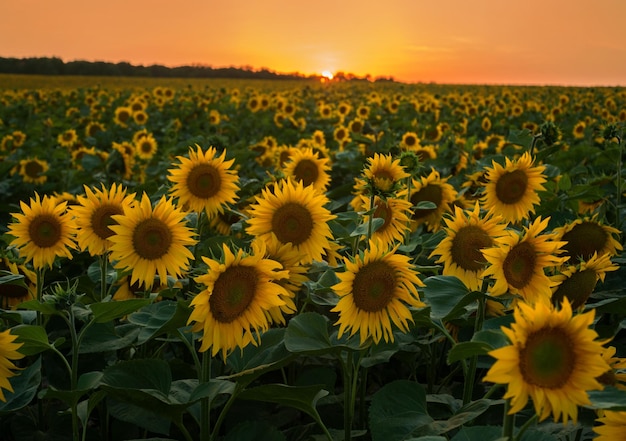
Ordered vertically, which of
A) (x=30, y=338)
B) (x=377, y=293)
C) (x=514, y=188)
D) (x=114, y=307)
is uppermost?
(x=514, y=188)

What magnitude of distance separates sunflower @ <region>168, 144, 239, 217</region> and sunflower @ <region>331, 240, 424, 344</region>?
1.51m

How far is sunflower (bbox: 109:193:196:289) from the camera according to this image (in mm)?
2510

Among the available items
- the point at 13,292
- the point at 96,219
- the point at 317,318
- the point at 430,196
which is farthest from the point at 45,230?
the point at 430,196

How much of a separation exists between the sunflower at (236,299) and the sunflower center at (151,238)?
534mm

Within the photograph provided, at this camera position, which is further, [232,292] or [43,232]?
[43,232]

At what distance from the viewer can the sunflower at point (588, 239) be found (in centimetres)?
288

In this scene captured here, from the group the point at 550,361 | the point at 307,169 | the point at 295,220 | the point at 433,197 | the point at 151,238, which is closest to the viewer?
the point at 550,361

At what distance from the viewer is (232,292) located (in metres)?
2.07

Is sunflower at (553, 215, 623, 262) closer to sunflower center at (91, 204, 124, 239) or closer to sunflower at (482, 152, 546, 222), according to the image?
sunflower at (482, 152, 546, 222)

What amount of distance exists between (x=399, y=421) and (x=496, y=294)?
1.75 feet

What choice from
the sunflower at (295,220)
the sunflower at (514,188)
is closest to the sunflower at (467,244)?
the sunflower at (295,220)

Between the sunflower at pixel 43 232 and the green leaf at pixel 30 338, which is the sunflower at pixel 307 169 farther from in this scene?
the green leaf at pixel 30 338

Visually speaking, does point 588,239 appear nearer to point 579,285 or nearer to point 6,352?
point 579,285

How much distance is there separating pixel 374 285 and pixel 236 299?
0.46m
